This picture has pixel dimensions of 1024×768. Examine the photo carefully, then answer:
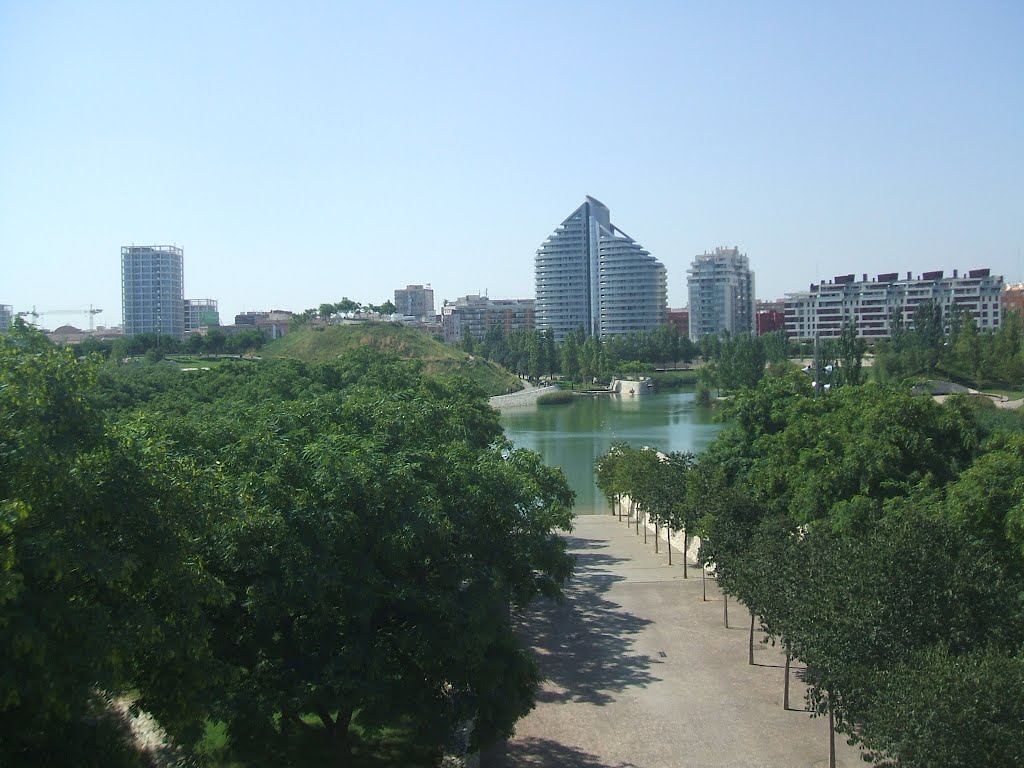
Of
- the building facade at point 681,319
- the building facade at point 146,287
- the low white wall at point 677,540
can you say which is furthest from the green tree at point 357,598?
the building facade at point 146,287

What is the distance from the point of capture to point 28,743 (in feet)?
19.6

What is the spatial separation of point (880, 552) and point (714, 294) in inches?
4314

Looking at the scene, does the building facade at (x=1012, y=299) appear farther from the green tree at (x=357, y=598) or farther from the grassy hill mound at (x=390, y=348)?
the green tree at (x=357, y=598)

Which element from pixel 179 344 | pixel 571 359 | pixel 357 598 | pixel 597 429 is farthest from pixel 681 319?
pixel 357 598

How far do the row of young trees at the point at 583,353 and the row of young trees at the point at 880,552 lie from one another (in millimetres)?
57716

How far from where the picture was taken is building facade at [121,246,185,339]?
119875mm

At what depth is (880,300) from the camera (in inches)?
3824

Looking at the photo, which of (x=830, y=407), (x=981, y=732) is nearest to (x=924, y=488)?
(x=830, y=407)

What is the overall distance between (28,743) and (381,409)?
7632 millimetres

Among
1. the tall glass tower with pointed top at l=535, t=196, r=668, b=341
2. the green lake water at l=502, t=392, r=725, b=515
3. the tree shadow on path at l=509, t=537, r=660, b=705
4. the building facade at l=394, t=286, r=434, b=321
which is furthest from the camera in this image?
the building facade at l=394, t=286, r=434, b=321

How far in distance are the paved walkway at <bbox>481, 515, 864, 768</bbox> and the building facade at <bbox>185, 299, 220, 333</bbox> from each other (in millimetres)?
116486

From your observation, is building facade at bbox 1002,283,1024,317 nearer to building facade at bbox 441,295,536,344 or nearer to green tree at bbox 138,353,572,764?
building facade at bbox 441,295,536,344

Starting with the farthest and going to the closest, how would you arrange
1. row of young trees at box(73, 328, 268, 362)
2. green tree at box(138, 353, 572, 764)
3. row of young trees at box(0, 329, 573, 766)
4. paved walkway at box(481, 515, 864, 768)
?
row of young trees at box(73, 328, 268, 362)
paved walkway at box(481, 515, 864, 768)
green tree at box(138, 353, 572, 764)
row of young trees at box(0, 329, 573, 766)

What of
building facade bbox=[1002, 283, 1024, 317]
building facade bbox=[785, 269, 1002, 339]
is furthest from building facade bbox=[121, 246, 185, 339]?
building facade bbox=[1002, 283, 1024, 317]
